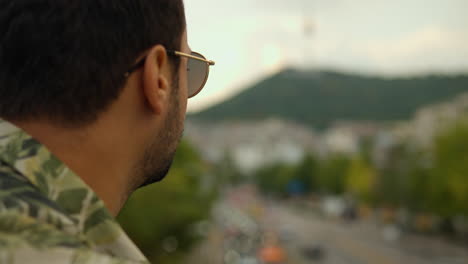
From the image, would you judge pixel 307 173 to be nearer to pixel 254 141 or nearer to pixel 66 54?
pixel 254 141

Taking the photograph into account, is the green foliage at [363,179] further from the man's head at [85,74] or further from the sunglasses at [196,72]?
the man's head at [85,74]

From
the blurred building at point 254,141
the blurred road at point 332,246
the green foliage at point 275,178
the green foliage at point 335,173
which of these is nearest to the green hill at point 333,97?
the blurred building at point 254,141

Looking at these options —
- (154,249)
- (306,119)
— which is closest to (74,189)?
(154,249)

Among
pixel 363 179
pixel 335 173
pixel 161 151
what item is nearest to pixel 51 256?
pixel 161 151

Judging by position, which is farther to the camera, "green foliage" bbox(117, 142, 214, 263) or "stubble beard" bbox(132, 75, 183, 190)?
"green foliage" bbox(117, 142, 214, 263)

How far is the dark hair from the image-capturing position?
90 cm

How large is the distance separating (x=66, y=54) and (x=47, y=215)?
28cm

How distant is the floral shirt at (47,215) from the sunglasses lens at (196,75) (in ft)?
1.41

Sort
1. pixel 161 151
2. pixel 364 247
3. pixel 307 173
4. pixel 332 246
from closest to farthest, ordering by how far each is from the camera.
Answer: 1. pixel 161 151
2. pixel 364 247
3. pixel 332 246
4. pixel 307 173

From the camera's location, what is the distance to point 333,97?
481 feet

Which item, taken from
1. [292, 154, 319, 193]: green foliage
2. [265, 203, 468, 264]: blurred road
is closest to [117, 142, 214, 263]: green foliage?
[265, 203, 468, 264]: blurred road

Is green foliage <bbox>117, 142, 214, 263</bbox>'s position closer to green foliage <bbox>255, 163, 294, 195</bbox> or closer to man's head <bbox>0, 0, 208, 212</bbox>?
man's head <bbox>0, 0, 208, 212</bbox>

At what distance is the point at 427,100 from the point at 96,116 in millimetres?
114980

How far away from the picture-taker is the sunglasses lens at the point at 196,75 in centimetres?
121
